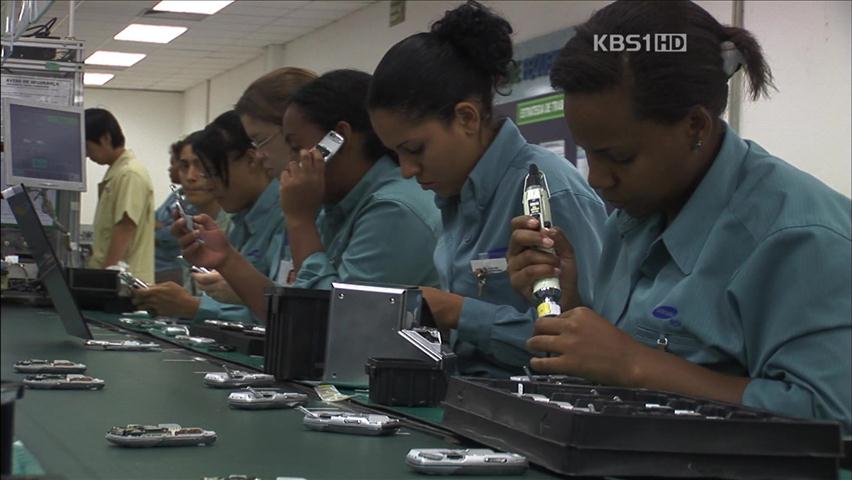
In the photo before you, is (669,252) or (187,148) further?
(187,148)

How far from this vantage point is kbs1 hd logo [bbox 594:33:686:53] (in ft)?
4.85

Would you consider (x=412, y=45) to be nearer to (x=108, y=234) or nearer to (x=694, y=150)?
(x=694, y=150)

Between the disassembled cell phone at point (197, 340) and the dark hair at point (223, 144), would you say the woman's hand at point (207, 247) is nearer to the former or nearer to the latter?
the disassembled cell phone at point (197, 340)

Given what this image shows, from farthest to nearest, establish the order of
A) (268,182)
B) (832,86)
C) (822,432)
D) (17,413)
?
(832,86)
(268,182)
(822,432)
(17,413)

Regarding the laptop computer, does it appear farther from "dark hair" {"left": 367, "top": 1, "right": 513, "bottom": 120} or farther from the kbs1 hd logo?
the kbs1 hd logo

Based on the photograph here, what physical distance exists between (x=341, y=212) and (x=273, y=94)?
62 centimetres

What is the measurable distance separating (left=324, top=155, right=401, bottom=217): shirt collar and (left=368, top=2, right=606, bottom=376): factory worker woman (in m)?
0.38

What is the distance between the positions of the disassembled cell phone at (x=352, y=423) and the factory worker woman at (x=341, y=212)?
108cm

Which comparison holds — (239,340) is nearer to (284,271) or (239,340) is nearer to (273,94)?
(284,271)

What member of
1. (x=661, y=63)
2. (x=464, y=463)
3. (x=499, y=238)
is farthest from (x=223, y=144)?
(x=464, y=463)

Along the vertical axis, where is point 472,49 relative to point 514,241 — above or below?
above

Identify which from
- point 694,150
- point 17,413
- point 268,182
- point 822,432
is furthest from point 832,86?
point 17,413

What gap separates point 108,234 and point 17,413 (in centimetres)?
503

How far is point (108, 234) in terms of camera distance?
17.6ft
